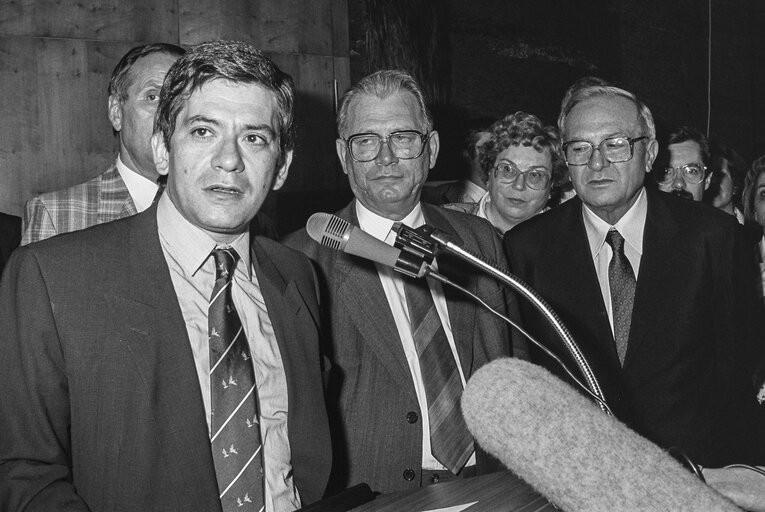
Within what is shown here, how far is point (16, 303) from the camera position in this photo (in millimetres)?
1384

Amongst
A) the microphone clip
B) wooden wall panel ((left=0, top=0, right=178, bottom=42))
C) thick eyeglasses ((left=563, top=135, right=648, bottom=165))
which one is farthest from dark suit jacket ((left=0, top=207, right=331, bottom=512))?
wooden wall panel ((left=0, top=0, right=178, bottom=42))

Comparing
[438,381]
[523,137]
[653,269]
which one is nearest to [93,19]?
[523,137]

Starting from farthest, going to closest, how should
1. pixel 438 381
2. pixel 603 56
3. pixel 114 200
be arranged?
pixel 603 56, pixel 114 200, pixel 438 381

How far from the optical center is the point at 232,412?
1453mm

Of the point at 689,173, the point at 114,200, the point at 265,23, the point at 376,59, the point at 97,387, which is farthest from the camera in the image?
the point at 376,59

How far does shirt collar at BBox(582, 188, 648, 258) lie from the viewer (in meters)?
2.50

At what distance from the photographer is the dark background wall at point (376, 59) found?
15.1 feet

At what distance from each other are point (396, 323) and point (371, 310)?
0.09 metres

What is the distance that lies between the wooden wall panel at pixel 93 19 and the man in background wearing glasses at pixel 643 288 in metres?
3.35

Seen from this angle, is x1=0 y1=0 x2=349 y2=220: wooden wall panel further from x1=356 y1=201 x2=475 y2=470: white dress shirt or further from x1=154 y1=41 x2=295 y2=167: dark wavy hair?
x1=154 y1=41 x2=295 y2=167: dark wavy hair

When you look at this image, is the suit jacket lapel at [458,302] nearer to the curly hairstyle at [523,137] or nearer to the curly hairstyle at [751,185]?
the curly hairstyle at [523,137]

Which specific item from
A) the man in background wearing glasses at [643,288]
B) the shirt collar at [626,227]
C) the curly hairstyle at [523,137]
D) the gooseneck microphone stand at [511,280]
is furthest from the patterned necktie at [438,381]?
the curly hairstyle at [523,137]

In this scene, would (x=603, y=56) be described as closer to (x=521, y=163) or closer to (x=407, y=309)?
(x=521, y=163)

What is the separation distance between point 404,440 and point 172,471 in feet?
2.74
